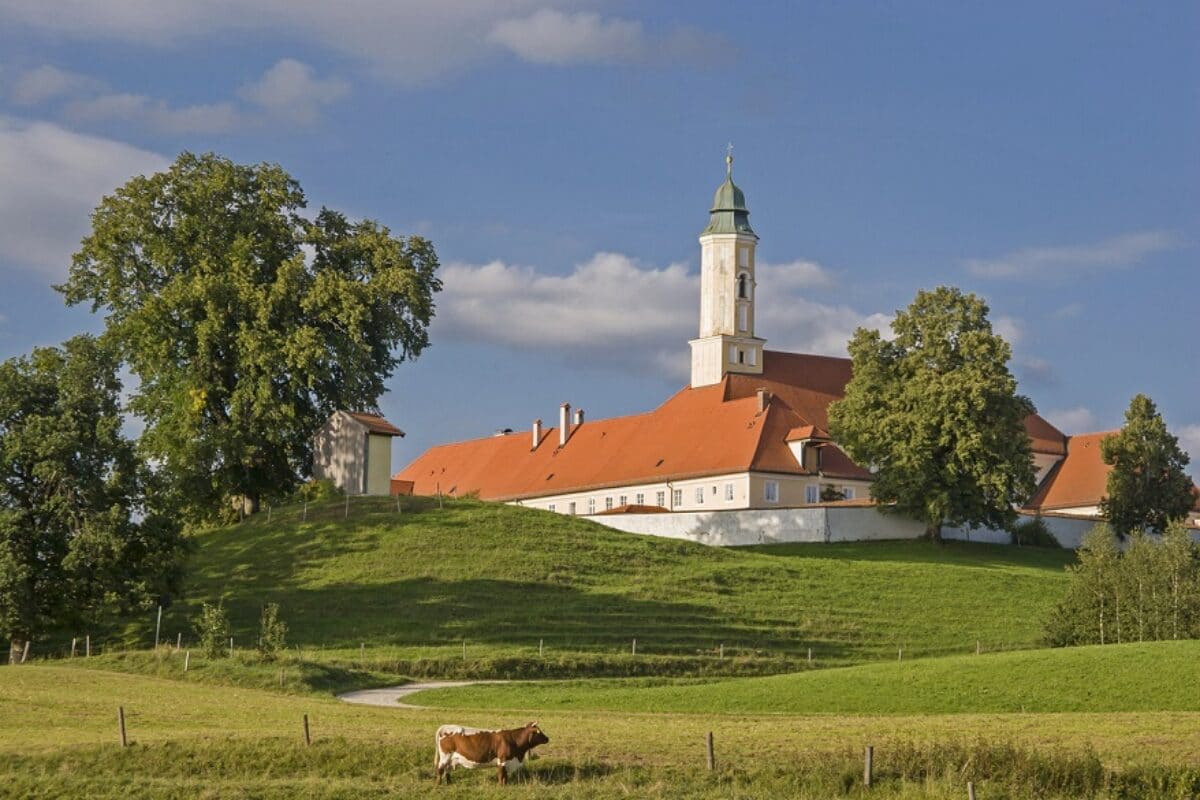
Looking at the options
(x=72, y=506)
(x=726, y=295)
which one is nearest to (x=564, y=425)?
(x=726, y=295)

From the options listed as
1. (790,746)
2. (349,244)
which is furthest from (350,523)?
(790,746)

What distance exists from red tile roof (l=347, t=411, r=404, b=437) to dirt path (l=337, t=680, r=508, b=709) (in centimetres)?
2980

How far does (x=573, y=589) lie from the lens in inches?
2638

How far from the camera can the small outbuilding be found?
81750 millimetres

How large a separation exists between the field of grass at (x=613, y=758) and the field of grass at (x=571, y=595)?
57.9ft

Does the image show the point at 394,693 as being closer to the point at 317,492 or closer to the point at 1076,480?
the point at 317,492

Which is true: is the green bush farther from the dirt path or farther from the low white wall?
the dirt path

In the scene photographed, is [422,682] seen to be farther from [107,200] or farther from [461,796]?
[107,200]

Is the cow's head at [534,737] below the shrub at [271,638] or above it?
below

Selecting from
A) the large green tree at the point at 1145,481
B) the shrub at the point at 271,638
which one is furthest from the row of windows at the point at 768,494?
the shrub at the point at 271,638

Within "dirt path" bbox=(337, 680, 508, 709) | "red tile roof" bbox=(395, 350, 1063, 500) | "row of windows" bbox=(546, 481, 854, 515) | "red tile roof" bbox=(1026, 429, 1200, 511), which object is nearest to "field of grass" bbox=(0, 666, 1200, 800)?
"dirt path" bbox=(337, 680, 508, 709)

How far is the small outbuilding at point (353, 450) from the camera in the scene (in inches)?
3219

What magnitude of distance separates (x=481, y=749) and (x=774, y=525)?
5280 cm

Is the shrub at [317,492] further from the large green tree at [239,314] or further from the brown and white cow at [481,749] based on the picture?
the brown and white cow at [481,749]
